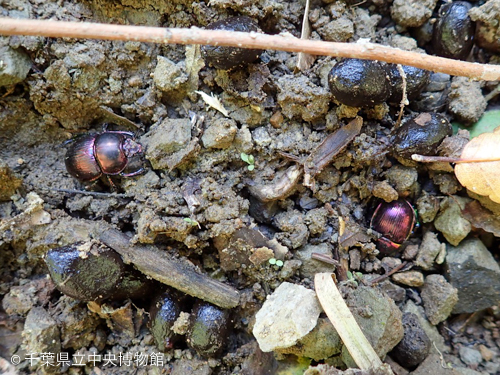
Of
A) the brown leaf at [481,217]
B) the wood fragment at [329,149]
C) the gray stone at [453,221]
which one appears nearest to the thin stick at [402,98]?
the wood fragment at [329,149]

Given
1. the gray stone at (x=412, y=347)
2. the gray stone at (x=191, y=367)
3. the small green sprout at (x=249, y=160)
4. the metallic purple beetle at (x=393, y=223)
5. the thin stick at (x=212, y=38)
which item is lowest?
the gray stone at (x=191, y=367)

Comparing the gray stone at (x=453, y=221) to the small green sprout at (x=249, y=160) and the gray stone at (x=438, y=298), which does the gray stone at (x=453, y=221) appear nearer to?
the gray stone at (x=438, y=298)

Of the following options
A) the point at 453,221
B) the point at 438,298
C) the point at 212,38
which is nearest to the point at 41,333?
the point at 212,38

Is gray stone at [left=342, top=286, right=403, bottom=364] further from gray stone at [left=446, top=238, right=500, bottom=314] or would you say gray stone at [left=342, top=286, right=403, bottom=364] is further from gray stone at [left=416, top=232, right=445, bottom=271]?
gray stone at [left=446, top=238, right=500, bottom=314]

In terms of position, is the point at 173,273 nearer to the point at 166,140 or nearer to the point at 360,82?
the point at 166,140

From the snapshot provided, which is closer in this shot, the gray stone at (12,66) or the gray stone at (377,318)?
the gray stone at (377,318)

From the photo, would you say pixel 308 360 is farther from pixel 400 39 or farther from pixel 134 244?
pixel 400 39
